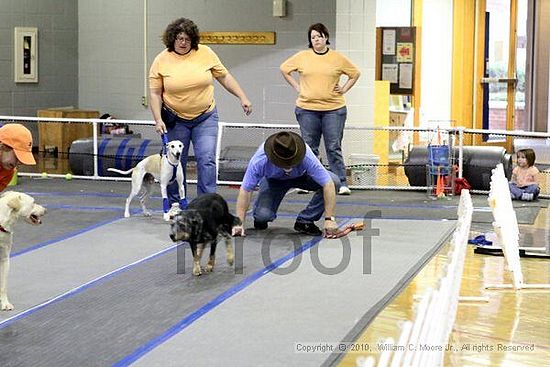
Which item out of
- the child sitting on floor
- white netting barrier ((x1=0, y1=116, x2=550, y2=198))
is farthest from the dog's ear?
the child sitting on floor

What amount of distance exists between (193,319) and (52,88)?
941cm

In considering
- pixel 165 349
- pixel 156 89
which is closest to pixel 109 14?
pixel 156 89

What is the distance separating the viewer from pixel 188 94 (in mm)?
7609

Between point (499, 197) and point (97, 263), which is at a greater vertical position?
point (499, 197)

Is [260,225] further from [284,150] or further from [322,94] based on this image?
[322,94]

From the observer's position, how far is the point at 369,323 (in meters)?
5.00

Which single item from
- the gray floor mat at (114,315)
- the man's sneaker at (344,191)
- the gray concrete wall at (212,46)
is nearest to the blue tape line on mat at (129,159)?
the gray concrete wall at (212,46)

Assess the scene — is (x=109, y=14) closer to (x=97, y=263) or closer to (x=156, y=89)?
(x=156, y=89)

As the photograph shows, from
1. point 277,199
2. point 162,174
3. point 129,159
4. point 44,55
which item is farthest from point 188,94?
point 44,55

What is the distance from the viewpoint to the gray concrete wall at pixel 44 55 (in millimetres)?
13484

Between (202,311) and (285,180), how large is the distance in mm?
2093

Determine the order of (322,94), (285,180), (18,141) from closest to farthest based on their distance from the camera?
1. (18,141)
2. (285,180)
3. (322,94)

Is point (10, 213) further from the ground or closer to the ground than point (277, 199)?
further from the ground

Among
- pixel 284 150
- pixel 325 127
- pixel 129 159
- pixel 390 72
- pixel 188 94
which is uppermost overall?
pixel 390 72
